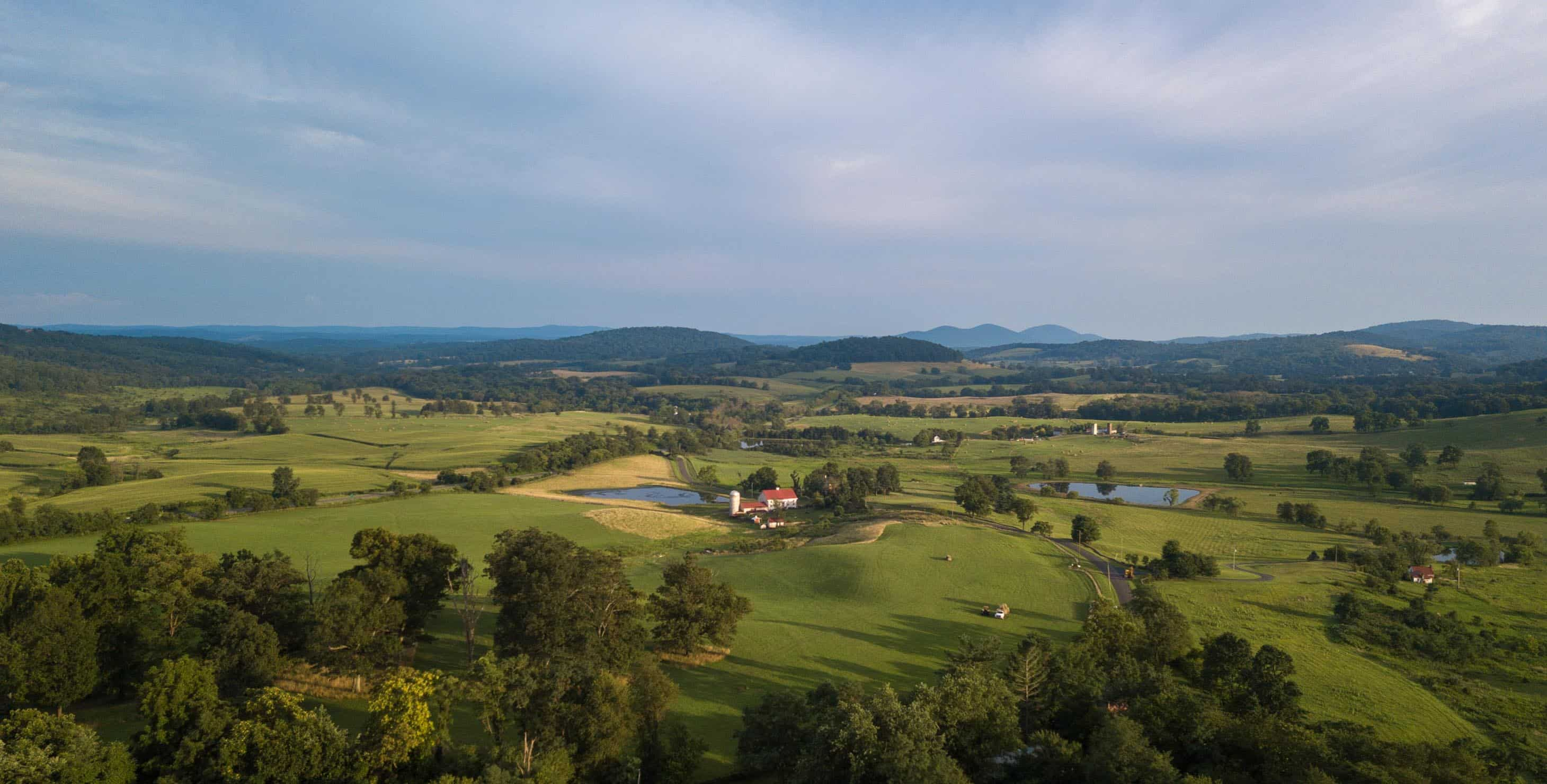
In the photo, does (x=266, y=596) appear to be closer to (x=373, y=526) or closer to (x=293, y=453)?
(x=373, y=526)

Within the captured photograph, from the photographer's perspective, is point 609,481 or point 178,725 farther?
point 609,481

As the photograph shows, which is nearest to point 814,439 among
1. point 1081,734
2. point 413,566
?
point 413,566

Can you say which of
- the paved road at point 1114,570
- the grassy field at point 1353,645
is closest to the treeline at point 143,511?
the paved road at point 1114,570

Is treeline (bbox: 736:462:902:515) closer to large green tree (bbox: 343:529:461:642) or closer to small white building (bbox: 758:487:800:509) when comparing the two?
small white building (bbox: 758:487:800:509)

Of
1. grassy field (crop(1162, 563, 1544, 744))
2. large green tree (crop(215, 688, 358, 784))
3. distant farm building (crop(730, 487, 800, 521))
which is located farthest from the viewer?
distant farm building (crop(730, 487, 800, 521))

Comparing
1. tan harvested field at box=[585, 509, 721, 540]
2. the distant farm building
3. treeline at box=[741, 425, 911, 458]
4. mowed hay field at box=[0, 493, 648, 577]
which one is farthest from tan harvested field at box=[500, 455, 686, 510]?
treeline at box=[741, 425, 911, 458]

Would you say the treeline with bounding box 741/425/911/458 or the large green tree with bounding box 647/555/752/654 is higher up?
the large green tree with bounding box 647/555/752/654
